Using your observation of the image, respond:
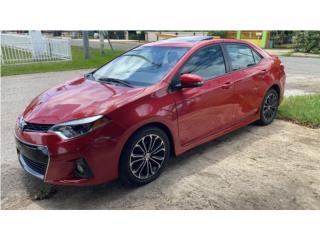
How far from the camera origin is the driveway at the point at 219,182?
302 centimetres

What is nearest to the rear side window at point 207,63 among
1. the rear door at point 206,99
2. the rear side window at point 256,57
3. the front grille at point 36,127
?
the rear door at point 206,99

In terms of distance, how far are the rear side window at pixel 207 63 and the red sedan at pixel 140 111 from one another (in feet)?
0.05

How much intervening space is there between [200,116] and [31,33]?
546 inches

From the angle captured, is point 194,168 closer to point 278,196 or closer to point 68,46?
point 278,196

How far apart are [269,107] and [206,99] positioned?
192cm

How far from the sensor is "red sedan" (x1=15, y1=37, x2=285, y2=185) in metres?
2.85

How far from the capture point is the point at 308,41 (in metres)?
22.6

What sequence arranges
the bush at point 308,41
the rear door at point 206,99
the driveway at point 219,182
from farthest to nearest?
the bush at point 308,41
the rear door at point 206,99
the driveway at point 219,182

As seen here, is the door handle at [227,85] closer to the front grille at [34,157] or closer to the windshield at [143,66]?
the windshield at [143,66]

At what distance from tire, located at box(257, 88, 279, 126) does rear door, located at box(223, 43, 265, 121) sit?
0.74 feet

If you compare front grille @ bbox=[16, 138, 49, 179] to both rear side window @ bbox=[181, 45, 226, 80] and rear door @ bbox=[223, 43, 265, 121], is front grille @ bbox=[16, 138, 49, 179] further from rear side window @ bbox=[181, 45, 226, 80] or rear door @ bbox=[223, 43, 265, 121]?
rear door @ bbox=[223, 43, 265, 121]

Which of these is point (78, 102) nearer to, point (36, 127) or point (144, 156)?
point (36, 127)

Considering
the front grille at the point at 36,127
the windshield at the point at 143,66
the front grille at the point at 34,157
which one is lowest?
the front grille at the point at 34,157

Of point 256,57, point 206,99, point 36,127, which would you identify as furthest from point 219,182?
point 256,57
